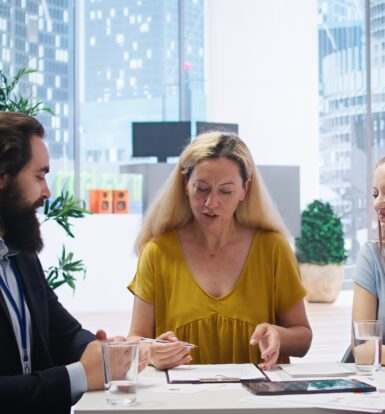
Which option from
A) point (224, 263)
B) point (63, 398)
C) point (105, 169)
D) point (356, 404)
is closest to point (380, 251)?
point (224, 263)

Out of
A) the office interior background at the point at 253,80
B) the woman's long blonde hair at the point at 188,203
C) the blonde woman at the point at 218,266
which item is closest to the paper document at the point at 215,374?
the blonde woman at the point at 218,266

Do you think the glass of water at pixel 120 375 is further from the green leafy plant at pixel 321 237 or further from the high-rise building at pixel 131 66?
the high-rise building at pixel 131 66

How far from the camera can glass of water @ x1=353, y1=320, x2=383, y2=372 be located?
78.7 inches

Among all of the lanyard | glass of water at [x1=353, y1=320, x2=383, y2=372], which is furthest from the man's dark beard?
glass of water at [x1=353, y1=320, x2=383, y2=372]

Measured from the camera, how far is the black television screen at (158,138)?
29.2 feet

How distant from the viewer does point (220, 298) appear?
2490 millimetres

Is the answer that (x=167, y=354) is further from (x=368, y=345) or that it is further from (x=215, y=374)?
(x=368, y=345)

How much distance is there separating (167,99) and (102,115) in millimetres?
997

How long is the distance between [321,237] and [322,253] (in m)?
0.20

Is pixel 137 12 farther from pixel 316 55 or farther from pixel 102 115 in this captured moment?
pixel 316 55

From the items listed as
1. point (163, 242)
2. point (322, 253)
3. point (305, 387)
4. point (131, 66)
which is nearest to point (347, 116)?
point (322, 253)

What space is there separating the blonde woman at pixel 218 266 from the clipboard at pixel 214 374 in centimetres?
32

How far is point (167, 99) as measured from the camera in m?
10.6

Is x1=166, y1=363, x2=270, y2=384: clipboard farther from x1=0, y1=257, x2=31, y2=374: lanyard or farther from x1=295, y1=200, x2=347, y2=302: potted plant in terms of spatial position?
x1=295, y1=200, x2=347, y2=302: potted plant
